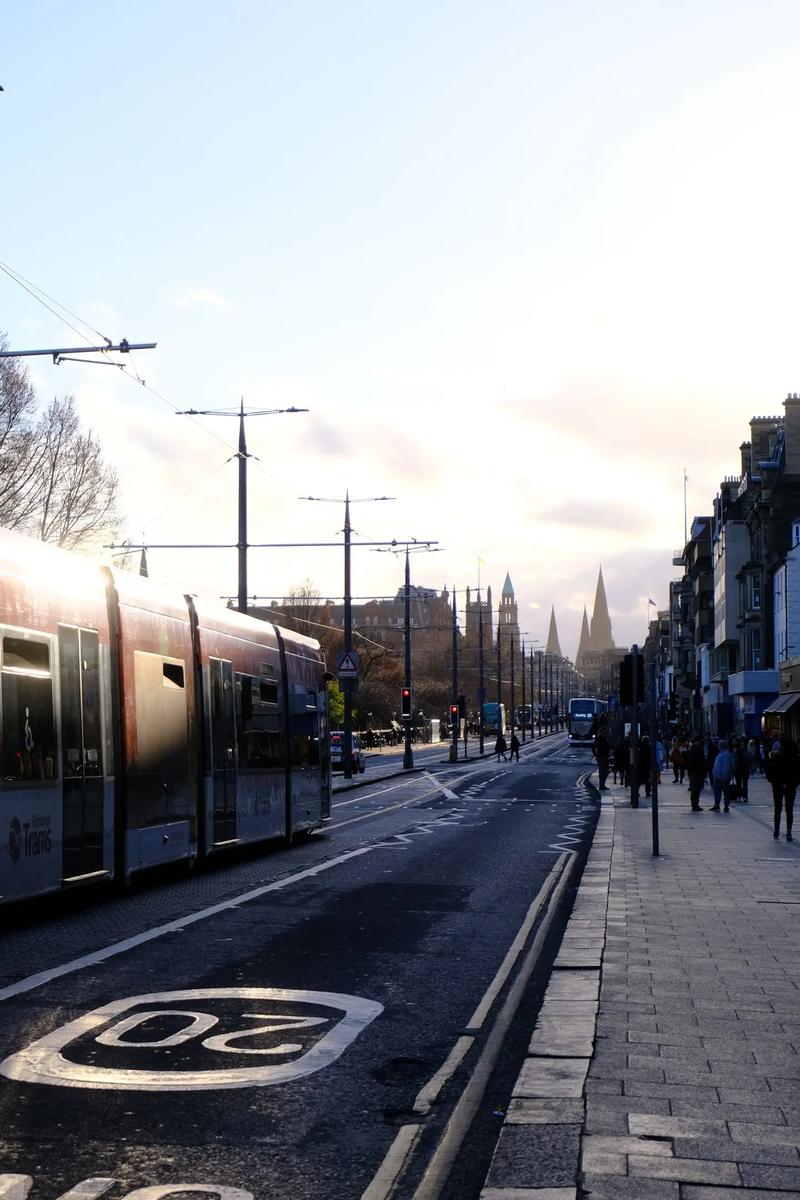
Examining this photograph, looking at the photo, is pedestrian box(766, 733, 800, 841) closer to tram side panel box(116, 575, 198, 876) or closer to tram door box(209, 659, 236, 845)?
tram door box(209, 659, 236, 845)

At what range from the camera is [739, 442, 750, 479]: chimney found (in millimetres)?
80731

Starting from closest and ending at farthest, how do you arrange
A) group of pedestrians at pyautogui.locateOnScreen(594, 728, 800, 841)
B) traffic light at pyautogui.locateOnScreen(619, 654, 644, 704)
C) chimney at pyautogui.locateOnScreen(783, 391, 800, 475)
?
traffic light at pyautogui.locateOnScreen(619, 654, 644, 704), group of pedestrians at pyautogui.locateOnScreen(594, 728, 800, 841), chimney at pyautogui.locateOnScreen(783, 391, 800, 475)

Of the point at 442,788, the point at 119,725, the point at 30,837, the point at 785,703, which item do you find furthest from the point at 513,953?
the point at 785,703

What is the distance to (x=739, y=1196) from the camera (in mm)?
4945

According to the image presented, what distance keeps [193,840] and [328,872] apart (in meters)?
2.01

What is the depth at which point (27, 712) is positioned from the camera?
11734 mm

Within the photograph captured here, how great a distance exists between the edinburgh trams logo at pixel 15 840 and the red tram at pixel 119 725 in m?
0.01

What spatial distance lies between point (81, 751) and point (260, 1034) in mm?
5489

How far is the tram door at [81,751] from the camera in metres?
12.6

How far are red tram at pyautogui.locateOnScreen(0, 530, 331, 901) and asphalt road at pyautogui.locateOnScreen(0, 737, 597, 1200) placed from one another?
0.65 metres

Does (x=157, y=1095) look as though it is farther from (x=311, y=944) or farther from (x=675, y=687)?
(x=675, y=687)

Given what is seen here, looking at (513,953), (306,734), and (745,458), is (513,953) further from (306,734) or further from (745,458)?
(745,458)

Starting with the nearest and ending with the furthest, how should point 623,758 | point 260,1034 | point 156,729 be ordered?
point 260,1034 < point 156,729 < point 623,758

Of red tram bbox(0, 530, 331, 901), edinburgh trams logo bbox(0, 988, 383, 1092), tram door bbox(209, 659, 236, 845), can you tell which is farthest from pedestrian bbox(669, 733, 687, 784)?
edinburgh trams logo bbox(0, 988, 383, 1092)
